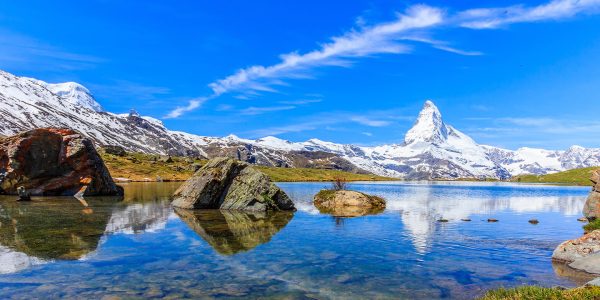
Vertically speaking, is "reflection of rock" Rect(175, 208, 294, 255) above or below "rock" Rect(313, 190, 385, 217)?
below

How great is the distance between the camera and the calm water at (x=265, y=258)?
19.4 meters

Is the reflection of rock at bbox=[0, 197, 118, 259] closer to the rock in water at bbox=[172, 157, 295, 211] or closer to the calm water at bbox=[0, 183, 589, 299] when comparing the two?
the calm water at bbox=[0, 183, 589, 299]

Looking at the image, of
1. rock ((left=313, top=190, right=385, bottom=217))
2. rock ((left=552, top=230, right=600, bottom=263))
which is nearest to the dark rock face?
rock ((left=313, top=190, right=385, bottom=217))

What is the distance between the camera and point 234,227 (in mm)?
39375

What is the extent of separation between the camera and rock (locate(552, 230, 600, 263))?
85.0ft

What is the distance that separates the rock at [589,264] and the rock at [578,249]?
120 cm

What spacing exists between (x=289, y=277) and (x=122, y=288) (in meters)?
Answer: 7.85

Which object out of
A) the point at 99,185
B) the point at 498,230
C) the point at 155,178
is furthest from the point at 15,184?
the point at 155,178

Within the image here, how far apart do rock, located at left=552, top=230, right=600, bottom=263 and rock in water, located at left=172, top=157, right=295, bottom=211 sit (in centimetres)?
3662

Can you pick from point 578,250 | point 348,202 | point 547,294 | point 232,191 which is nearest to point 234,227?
point 232,191

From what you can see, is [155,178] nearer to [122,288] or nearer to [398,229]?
[398,229]

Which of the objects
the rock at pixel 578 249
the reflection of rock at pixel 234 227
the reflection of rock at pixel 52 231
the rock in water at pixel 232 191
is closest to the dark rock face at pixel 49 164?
the reflection of rock at pixel 52 231

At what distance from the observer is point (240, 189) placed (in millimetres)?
59938

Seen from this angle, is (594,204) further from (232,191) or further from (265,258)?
(232,191)
